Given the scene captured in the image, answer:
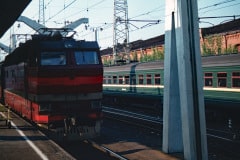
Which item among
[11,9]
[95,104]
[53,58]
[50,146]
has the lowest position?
[50,146]

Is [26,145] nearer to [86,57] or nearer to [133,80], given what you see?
[86,57]

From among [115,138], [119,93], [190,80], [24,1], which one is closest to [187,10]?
[190,80]

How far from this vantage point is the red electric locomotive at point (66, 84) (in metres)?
11.6

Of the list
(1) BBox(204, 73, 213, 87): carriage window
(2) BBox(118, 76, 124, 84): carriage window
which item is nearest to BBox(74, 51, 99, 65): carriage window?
(1) BBox(204, 73, 213, 87): carriage window

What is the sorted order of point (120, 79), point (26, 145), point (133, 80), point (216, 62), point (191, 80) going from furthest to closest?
point (120, 79) → point (133, 80) → point (216, 62) → point (26, 145) → point (191, 80)

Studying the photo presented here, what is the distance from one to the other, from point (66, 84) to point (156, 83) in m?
11.6

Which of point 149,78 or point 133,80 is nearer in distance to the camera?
point 149,78

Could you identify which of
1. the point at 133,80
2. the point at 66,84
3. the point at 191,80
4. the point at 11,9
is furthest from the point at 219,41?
the point at 191,80

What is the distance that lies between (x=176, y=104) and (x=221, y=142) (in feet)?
10.4

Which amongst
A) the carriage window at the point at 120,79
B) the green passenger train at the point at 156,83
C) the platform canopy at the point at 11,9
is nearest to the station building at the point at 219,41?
the green passenger train at the point at 156,83

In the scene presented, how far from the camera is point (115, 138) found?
1391cm

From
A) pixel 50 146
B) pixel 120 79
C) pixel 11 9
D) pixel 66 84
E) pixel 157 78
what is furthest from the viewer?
pixel 120 79

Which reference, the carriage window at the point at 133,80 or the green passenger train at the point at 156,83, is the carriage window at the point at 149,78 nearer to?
the green passenger train at the point at 156,83

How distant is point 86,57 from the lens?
40.5 feet
